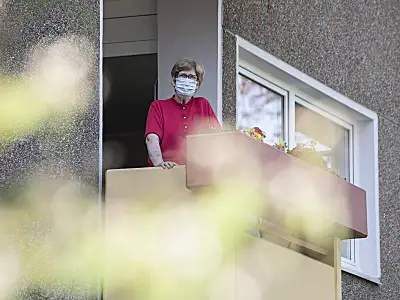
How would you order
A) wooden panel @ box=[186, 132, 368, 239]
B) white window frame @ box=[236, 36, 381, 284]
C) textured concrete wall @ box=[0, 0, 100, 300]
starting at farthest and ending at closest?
white window frame @ box=[236, 36, 381, 284] < wooden panel @ box=[186, 132, 368, 239] < textured concrete wall @ box=[0, 0, 100, 300]

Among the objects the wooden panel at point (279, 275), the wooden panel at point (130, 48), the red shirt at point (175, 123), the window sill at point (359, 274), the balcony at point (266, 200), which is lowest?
the window sill at point (359, 274)

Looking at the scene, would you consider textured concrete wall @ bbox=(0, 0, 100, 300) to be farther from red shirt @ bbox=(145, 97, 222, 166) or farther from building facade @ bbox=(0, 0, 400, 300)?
red shirt @ bbox=(145, 97, 222, 166)

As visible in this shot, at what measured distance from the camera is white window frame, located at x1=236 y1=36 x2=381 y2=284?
8352 mm

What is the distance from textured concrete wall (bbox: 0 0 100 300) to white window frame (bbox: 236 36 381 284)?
259 centimetres

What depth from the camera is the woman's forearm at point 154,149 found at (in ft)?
19.2

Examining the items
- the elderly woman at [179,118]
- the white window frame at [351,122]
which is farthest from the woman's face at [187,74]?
the white window frame at [351,122]

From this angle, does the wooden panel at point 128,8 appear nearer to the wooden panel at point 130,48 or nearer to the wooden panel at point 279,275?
the wooden panel at point 130,48

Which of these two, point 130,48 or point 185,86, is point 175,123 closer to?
point 185,86

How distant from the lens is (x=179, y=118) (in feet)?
20.3

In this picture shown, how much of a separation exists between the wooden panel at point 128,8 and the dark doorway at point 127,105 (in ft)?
1.03

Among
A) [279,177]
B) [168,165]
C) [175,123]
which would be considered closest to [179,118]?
[175,123]

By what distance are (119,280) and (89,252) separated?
0.23 meters

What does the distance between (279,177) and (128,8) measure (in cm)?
247

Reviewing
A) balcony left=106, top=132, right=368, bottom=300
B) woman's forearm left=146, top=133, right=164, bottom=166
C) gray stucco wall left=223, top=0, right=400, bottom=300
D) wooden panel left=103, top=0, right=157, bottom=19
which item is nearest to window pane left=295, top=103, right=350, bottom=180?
gray stucco wall left=223, top=0, right=400, bottom=300
